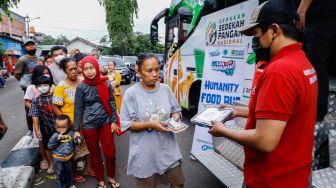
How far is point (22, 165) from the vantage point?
4012 millimetres

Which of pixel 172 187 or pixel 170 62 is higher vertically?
pixel 170 62

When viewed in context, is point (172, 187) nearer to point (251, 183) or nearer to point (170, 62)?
point (251, 183)

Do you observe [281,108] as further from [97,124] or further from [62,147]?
[62,147]

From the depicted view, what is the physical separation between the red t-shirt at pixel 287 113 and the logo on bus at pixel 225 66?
2.38 meters

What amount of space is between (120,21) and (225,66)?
1662 inches

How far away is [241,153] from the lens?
3053 mm

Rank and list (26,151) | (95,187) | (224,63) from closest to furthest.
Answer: (95,187), (224,63), (26,151)

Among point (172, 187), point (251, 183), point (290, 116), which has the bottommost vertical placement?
point (172, 187)

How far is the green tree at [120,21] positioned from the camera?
43.0 metres

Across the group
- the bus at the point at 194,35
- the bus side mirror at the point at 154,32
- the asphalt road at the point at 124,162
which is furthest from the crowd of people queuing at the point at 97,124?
the bus side mirror at the point at 154,32

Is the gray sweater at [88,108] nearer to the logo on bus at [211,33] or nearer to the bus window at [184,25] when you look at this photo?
the logo on bus at [211,33]

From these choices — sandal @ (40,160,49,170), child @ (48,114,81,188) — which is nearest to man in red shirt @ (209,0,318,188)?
child @ (48,114,81,188)

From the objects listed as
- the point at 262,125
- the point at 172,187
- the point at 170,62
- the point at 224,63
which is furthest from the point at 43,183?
the point at 170,62

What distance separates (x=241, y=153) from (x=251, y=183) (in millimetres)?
1479
